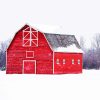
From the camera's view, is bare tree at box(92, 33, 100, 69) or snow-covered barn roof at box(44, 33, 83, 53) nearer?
snow-covered barn roof at box(44, 33, 83, 53)

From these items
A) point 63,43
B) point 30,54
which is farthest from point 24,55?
point 63,43

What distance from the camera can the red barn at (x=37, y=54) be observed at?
54344 mm

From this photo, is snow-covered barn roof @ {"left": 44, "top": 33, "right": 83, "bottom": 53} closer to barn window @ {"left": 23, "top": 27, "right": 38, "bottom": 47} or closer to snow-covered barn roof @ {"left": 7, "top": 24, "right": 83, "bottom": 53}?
snow-covered barn roof @ {"left": 7, "top": 24, "right": 83, "bottom": 53}

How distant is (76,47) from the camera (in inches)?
2376

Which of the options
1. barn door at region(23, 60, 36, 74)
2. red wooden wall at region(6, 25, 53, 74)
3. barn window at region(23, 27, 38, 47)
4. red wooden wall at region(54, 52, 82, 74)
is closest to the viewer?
red wooden wall at region(6, 25, 53, 74)

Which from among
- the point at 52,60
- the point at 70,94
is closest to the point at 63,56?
the point at 52,60

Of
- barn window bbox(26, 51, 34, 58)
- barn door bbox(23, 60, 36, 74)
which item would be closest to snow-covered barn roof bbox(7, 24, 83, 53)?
barn window bbox(26, 51, 34, 58)

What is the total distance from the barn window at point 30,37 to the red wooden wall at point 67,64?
278cm

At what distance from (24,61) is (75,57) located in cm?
645

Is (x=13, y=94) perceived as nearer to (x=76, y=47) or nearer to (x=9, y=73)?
(x=9, y=73)

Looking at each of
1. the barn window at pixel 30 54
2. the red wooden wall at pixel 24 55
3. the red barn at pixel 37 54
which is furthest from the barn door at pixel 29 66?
the barn window at pixel 30 54

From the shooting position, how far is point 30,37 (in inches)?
2184

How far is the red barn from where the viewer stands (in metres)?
54.3

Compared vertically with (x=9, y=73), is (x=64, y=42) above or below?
above
